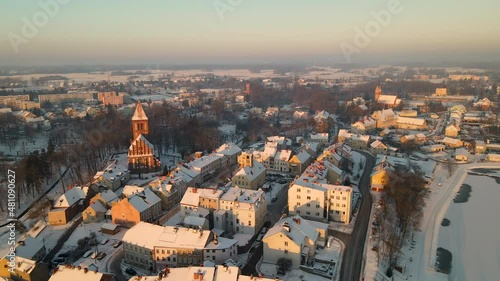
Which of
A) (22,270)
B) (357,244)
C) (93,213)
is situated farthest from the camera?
(93,213)

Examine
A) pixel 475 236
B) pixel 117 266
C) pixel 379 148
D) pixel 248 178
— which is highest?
pixel 248 178

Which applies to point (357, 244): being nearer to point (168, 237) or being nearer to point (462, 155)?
point (168, 237)

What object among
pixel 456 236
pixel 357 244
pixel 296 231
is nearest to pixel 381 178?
pixel 456 236

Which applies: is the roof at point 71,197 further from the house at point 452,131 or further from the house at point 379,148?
the house at point 452,131

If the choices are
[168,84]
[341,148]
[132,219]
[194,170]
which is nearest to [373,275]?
[132,219]

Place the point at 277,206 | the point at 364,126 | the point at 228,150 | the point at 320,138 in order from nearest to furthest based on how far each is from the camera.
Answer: the point at 277,206 < the point at 228,150 < the point at 320,138 < the point at 364,126

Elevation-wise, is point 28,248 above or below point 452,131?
above

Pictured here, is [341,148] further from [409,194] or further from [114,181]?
[114,181]

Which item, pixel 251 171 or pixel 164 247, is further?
pixel 251 171
